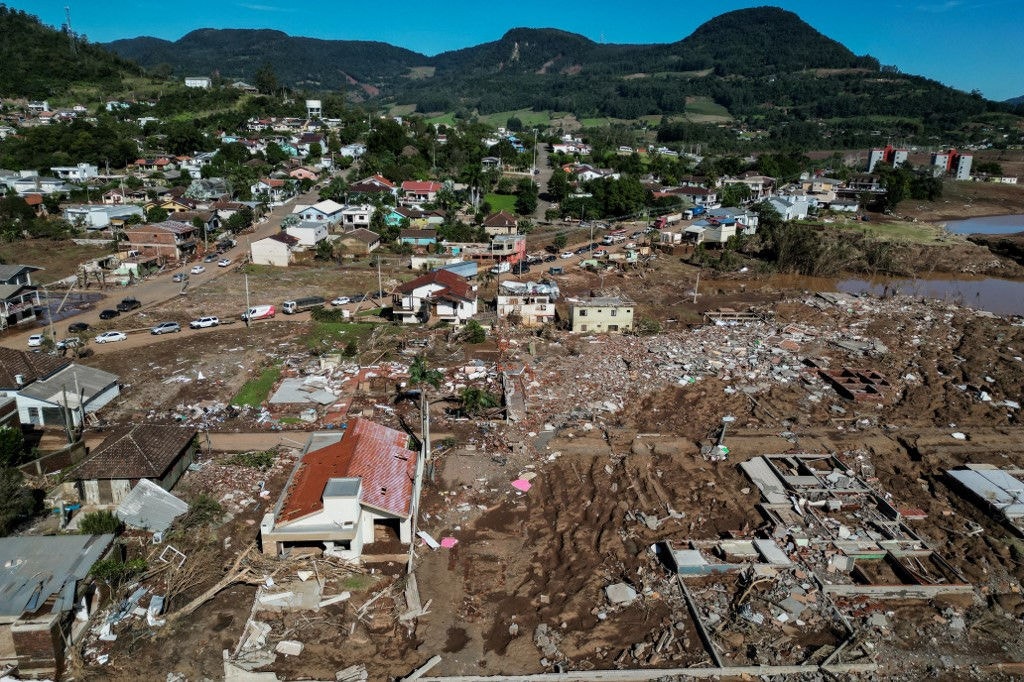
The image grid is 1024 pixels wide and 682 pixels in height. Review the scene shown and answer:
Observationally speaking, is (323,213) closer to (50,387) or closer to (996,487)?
(50,387)

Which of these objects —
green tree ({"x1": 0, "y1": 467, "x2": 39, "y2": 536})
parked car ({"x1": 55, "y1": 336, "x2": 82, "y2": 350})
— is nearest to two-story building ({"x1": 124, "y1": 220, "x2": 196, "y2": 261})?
parked car ({"x1": 55, "y1": 336, "x2": 82, "y2": 350})

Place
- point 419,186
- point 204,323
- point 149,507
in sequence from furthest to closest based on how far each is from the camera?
point 419,186, point 204,323, point 149,507

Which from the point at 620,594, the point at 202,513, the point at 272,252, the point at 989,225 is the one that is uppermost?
the point at 989,225

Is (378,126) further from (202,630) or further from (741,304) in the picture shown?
(202,630)

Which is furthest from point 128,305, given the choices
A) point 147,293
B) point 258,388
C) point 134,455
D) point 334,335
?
point 134,455

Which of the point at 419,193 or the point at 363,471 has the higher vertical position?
the point at 419,193

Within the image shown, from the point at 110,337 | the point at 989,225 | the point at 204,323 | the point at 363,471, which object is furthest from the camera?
the point at 989,225

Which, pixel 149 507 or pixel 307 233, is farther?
pixel 307 233
